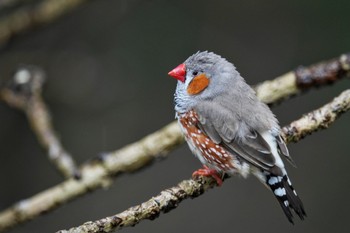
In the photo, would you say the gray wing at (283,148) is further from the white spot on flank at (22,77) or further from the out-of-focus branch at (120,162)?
the white spot on flank at (22,77)

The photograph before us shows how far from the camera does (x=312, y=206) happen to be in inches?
243

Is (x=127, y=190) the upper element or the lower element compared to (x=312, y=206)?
upper

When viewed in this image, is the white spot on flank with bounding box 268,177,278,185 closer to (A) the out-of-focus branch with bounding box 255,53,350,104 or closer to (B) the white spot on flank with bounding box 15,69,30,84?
(A) the out-of-focus branch with bounding box 255,53,350,104

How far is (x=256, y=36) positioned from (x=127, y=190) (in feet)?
6.95

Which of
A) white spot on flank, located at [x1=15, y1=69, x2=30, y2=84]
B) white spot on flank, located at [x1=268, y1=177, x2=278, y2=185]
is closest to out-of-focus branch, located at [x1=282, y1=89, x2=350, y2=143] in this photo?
white spot on flank, located at [x1=268, y1=177, x2=278, y2=185]

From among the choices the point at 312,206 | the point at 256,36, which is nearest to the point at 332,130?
the point at 312,206

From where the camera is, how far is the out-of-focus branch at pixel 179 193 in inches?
110

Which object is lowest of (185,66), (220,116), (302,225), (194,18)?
(302,225)

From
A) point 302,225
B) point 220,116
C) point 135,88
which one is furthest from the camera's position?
point 135,88

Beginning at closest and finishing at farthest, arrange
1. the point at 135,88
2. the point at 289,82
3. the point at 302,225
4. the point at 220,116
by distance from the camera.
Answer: the point at 220,116 → the point at 289,82 → the point at 302,225 → the point at 135,88

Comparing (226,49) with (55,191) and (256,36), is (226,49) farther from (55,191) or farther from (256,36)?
(55,191)

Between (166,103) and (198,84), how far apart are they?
256cm

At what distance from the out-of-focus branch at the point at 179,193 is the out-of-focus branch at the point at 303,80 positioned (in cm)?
42

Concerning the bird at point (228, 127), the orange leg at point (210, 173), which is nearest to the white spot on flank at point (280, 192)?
the bird at point (228, 127)
